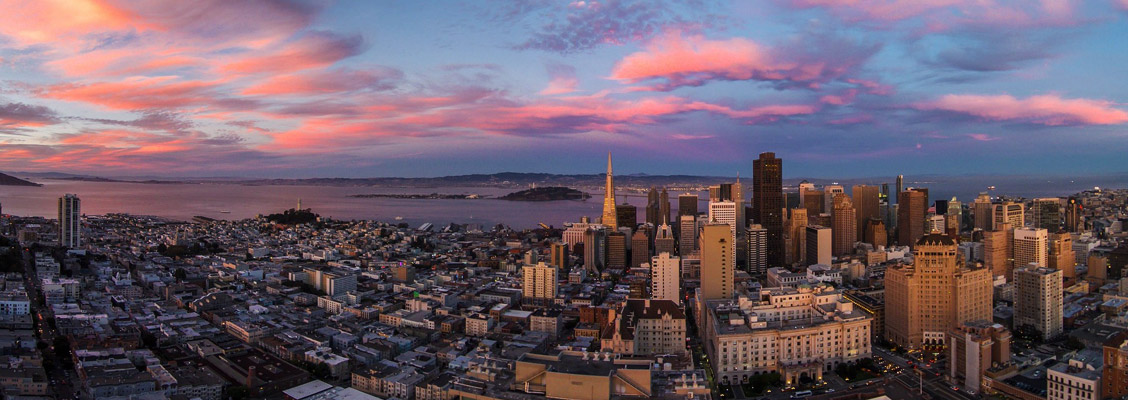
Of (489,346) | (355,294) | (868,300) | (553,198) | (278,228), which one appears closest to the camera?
(489,346)

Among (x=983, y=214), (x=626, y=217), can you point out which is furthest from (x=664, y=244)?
(x=983, y=214)

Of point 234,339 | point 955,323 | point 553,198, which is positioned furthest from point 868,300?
point 553,198

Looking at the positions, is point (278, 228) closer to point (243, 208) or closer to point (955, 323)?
point (243, 208)

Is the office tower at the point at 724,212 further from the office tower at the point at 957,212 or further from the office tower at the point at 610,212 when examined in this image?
the office tower at the point at 957,212

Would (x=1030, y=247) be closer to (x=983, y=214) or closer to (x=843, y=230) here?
(x=843, y=230)

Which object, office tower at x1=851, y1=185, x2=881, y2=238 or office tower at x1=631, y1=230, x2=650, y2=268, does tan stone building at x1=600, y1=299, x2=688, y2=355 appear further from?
office tower at x1=851, y1=185, x2=881, y2=238

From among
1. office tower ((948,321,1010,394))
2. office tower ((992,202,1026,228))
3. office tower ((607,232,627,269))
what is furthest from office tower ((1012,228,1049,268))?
office tower ((607,232,627,269))
